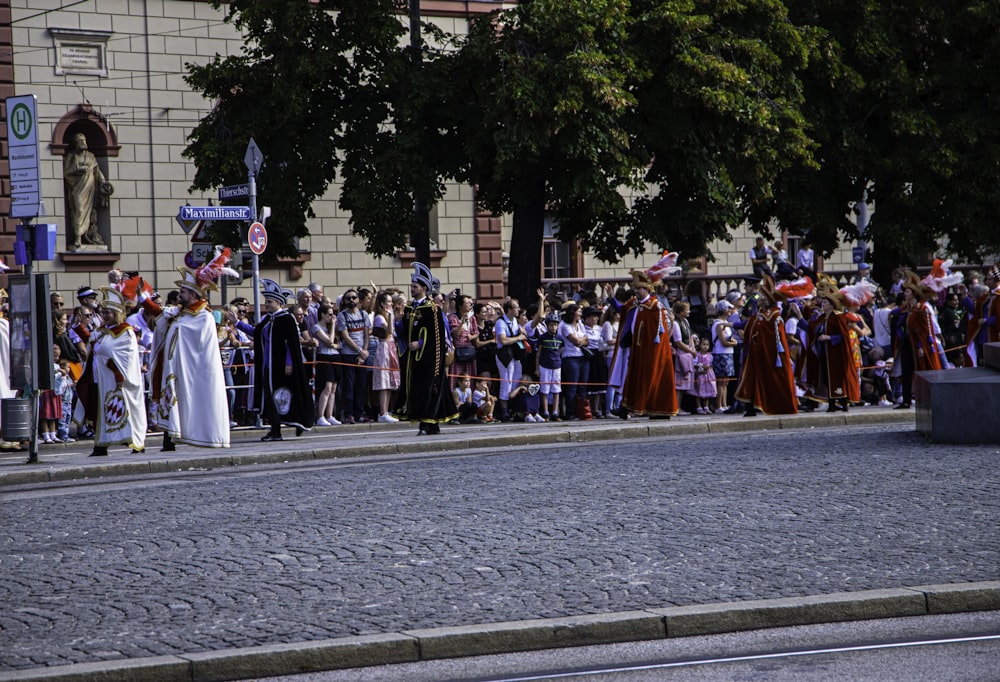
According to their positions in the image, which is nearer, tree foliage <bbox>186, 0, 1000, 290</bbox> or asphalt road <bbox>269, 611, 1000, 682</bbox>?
asphalt road <bbox>269, 611, 1000, 682</bbox>

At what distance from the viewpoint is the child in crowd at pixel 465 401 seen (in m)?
22.8

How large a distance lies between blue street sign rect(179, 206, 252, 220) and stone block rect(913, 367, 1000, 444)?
10649 mm

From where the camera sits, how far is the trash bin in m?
16.6

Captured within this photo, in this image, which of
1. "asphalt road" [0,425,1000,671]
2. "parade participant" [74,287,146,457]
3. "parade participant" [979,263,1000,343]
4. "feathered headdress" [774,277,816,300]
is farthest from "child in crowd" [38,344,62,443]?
"parade participant" [979,263,1000,343]

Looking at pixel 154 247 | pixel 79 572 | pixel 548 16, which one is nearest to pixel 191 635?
pixel 79 572

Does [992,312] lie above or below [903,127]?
below

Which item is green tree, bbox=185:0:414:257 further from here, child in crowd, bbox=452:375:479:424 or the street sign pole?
child in crowd, bbox=452:375:479:424

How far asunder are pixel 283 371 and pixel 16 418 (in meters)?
4.28

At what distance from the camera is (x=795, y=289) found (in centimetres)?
2297

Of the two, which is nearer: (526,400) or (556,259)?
(526,400)

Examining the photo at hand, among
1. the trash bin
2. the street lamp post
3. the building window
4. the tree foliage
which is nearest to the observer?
the trash bin

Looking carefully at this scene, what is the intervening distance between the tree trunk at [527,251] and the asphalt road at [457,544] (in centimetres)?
1500

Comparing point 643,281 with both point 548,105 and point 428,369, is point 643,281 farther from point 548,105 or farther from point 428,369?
point 548,105

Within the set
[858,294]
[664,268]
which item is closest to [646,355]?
[664,268]
